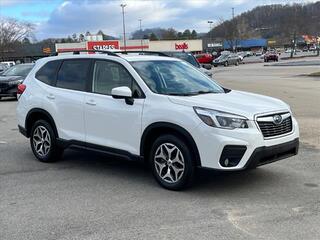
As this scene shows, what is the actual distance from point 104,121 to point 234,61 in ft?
206

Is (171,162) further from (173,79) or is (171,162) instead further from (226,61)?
(226,61)

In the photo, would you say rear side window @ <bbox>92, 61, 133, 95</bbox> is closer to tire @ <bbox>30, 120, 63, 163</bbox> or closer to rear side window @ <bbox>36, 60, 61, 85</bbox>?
rear side window @ <bbox>36, 60, 61, 85</bbox>

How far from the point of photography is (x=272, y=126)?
596cm

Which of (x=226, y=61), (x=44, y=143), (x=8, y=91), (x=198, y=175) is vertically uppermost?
(x=44, y=143)

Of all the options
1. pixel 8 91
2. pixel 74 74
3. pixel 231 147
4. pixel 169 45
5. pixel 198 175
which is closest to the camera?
pixel 231 147

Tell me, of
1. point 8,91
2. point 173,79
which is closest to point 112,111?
point 173,79

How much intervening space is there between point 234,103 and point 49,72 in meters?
3.39

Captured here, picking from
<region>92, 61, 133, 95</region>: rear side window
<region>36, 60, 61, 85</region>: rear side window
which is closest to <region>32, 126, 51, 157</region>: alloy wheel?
<region>36, 60, 61, 85</region>: rear side window

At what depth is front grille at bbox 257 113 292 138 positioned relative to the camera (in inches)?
230

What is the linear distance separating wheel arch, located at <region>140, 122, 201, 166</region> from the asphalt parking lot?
419mm

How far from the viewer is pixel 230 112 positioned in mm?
5734

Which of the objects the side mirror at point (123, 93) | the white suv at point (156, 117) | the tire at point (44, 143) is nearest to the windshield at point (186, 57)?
the white suv at point (156, 117)

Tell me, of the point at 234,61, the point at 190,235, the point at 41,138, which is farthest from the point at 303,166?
the point at 234,61

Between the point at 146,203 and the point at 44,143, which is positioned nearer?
the point at 146,203
